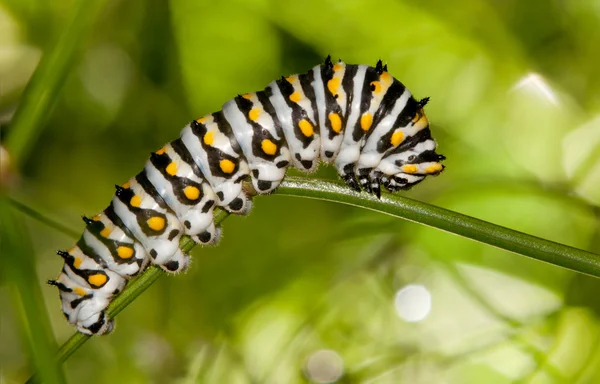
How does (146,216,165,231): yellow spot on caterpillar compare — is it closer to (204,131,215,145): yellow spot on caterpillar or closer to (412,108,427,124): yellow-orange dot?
(204,131,215,145): yellow spot on caterpillar

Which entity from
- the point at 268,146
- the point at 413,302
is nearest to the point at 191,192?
the point at 268,146

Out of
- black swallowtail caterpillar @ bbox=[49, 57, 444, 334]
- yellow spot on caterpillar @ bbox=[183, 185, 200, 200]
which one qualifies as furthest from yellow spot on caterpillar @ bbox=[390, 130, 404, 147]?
yellow spot on caterpillar @ bbox=[183, 185, 200, 200]

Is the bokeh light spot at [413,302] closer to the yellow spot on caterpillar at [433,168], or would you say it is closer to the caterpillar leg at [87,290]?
the yellow spot on caterpillar at [433,168]

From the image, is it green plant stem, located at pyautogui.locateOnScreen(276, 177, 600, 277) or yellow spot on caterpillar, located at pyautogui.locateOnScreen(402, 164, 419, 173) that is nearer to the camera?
green plant stem, located at pyautogui.locateOnScreen(276, 177, 600, 277)

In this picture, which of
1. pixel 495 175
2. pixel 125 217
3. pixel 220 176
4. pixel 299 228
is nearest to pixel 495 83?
pixel 495 175

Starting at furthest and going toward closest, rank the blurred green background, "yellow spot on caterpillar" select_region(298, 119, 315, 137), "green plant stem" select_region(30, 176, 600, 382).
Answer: the blurred green background
"yellow spot on caterpillar" select_region(298, 119, 315, 137)
"green plant stem" select_region(30, 176, 600, 382)

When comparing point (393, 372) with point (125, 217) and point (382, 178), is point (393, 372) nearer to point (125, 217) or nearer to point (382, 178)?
point (382, 178)

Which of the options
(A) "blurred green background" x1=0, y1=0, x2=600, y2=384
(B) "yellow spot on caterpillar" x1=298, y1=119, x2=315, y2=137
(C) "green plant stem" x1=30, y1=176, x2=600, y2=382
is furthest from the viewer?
(A) "blurred green background" x1=0, y1=0, x2=600, y2=384

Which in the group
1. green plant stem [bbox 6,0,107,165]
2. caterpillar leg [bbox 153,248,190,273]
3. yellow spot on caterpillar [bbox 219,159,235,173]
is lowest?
caterpillar leg [bbox 153,248,190,273]

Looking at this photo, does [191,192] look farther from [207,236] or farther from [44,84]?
[44,84]
